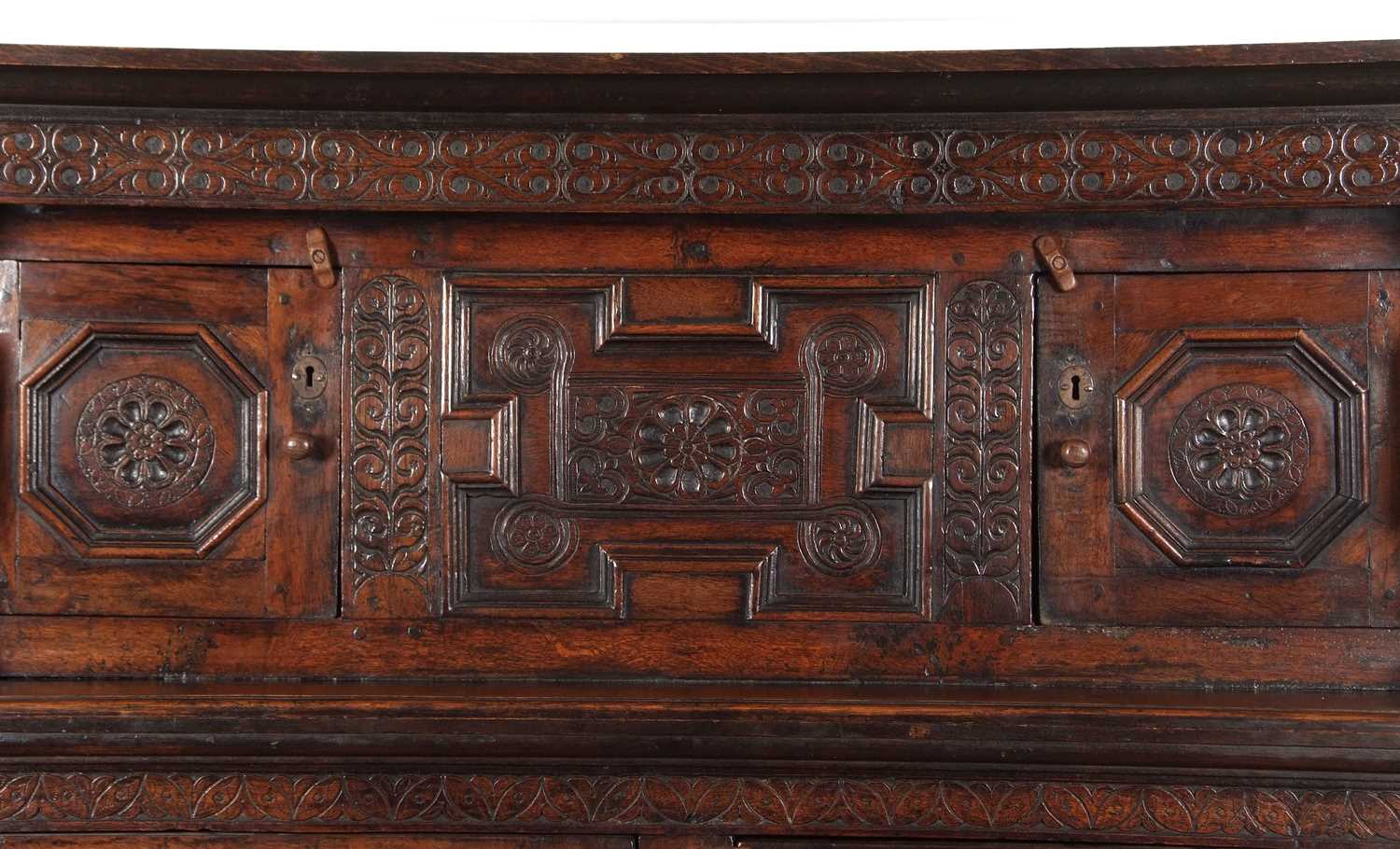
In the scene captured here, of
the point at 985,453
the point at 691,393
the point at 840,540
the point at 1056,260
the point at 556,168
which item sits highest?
the point at 556,168

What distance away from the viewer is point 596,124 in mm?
1811

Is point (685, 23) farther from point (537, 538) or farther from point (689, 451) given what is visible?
point (537, 538)

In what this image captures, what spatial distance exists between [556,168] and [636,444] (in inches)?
18.7

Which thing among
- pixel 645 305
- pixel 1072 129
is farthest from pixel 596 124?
pixel 1072 129

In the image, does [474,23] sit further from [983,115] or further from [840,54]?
[983,115]

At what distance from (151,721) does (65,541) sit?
0.40 meters

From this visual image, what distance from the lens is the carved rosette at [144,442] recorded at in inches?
74.5

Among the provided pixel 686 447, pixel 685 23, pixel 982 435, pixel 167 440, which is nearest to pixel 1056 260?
pixel 982 435

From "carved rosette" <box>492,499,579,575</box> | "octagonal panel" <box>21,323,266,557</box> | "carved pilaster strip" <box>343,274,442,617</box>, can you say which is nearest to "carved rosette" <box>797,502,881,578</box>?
"carved rosette" <box>492,499,579,575</box>

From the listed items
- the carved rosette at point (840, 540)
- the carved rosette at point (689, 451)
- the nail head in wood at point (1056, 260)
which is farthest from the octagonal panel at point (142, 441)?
the nail head in wood at point (1056, 260)

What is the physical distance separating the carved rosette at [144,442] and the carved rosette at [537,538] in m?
0.53

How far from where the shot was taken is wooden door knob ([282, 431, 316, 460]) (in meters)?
1.84

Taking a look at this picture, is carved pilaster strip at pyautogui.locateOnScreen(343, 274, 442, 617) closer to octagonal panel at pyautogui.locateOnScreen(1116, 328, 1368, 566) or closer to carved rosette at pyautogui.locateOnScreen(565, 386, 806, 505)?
carved rosette at pyautogui.locateOnScreen(565, 386, 806, 505)

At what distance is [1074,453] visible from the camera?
1.84 metres
